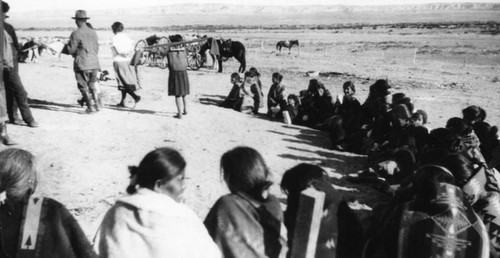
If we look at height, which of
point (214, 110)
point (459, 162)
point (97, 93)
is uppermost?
point (459, 162)

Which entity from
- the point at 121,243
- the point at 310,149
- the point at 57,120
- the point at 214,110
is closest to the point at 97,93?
the point at 57,120

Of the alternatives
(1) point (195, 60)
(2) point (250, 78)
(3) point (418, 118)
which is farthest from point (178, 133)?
(1) point (195, 60)

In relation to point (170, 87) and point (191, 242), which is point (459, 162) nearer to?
point (191, 242)

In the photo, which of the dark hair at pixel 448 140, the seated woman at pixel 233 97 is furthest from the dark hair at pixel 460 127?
the seated woman at pixel 233 97

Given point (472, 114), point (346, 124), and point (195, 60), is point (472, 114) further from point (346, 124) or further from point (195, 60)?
point (195, 60)

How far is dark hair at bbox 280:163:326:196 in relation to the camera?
261 centimetres

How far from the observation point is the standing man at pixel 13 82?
615cm

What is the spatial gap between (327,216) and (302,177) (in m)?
0.27

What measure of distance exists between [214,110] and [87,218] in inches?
215

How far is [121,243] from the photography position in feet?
7.17

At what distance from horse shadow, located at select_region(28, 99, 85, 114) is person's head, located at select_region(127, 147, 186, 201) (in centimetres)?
637

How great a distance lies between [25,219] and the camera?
6.73ft

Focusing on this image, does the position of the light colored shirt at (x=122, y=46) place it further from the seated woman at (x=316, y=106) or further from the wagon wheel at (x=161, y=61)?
Result: the wagon wheel at (x=161, y=61)

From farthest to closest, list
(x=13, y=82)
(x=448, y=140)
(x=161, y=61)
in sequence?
(x=161, y=61)
(x=13, y=82)
(x=448, y=140)
